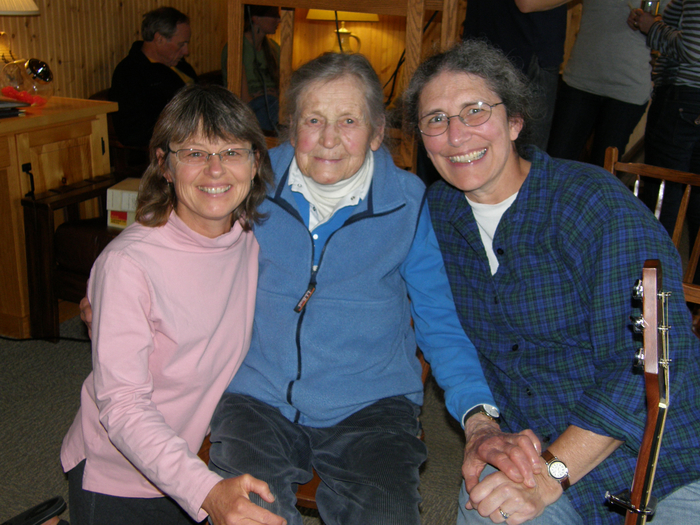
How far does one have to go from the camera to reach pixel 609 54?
3.01 meters

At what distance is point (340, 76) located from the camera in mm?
1504

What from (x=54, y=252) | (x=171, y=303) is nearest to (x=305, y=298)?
(x=171, y=303)

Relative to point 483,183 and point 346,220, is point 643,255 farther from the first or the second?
point 346,220

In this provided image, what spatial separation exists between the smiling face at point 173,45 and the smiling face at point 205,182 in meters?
2.86

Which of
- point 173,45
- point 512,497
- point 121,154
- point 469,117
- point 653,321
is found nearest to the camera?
point 653,321

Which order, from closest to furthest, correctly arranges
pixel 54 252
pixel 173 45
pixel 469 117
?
pixel 469 117 → pixel 54 252 → pixel 173 45

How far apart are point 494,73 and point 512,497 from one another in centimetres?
92

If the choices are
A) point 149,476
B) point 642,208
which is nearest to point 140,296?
point 149,476

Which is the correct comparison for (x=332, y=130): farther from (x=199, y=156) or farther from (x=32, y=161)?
(x=32, y=161)

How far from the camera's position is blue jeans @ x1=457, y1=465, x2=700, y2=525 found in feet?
4.01

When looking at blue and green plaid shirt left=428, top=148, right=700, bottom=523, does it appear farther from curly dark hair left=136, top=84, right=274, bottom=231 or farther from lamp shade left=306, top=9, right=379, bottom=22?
lamp shade left=306, top=9, right=379, bottom=22

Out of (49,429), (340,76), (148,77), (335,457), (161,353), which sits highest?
(340,76)

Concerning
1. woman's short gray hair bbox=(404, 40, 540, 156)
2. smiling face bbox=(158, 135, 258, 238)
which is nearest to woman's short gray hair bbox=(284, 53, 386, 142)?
woman's short gray hair bbox=(404, 40, 540, 156)

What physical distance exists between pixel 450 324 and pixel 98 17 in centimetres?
375
